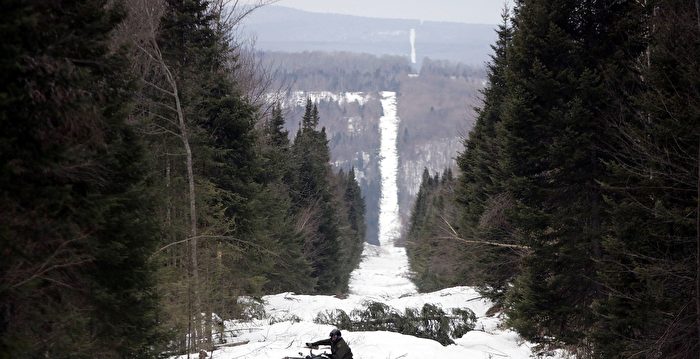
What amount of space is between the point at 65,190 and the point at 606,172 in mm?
→ 12225

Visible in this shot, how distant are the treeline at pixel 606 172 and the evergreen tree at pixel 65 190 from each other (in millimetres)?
8445

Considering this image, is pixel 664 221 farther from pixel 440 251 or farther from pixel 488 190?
pixel 440 251

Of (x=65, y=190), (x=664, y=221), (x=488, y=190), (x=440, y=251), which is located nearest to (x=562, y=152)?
(x=664, y=221)

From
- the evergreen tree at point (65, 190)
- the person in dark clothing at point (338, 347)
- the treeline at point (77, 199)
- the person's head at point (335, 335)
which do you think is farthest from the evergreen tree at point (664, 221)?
the evergreen tree at point (65, 190)

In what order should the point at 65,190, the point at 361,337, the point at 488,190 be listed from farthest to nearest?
1. the point at 488,190
2. the point at 361,337
3. the point at 65,190

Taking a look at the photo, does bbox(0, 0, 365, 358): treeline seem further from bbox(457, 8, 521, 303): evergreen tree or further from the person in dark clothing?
bbox(457, 8, 521, 303): evergreen tree

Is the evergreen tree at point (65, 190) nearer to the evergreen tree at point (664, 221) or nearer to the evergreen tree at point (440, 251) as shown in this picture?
the evergreen tree at point (664, 221)

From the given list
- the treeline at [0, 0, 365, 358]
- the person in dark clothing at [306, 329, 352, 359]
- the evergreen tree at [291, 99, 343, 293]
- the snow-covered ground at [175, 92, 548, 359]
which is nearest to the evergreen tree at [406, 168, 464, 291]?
the snow-covered ground at [175, 92, 548, 359]

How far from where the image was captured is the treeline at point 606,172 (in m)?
10.1

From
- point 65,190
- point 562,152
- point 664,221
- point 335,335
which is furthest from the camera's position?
point 562,152

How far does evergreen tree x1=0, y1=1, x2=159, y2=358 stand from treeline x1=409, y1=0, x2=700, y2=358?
27.7ft

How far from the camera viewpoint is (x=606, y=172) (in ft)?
47.1

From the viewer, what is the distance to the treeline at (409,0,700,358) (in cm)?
1009

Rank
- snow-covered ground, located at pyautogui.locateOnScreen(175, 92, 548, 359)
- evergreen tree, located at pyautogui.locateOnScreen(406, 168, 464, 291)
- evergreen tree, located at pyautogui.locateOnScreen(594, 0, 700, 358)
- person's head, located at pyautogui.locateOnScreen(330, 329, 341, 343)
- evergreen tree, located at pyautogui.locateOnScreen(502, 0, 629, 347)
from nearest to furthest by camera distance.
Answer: evergreen tree, located at pyautogui.locateOnScreen(594, 0, 700, 358) → person's head, located at pyautogui.locateOnScreen(330, 329, 341, 343) → evergreen tree, located at pyautogui.locateOnScreen(502, 0, 629, 347) → snow-covered ground, located at pyautogui.locateOnScreen(175, 92, 548, 359) → evergreen tree, located at pyautogui.locateOnScreen(406, 168, 464, 291)
